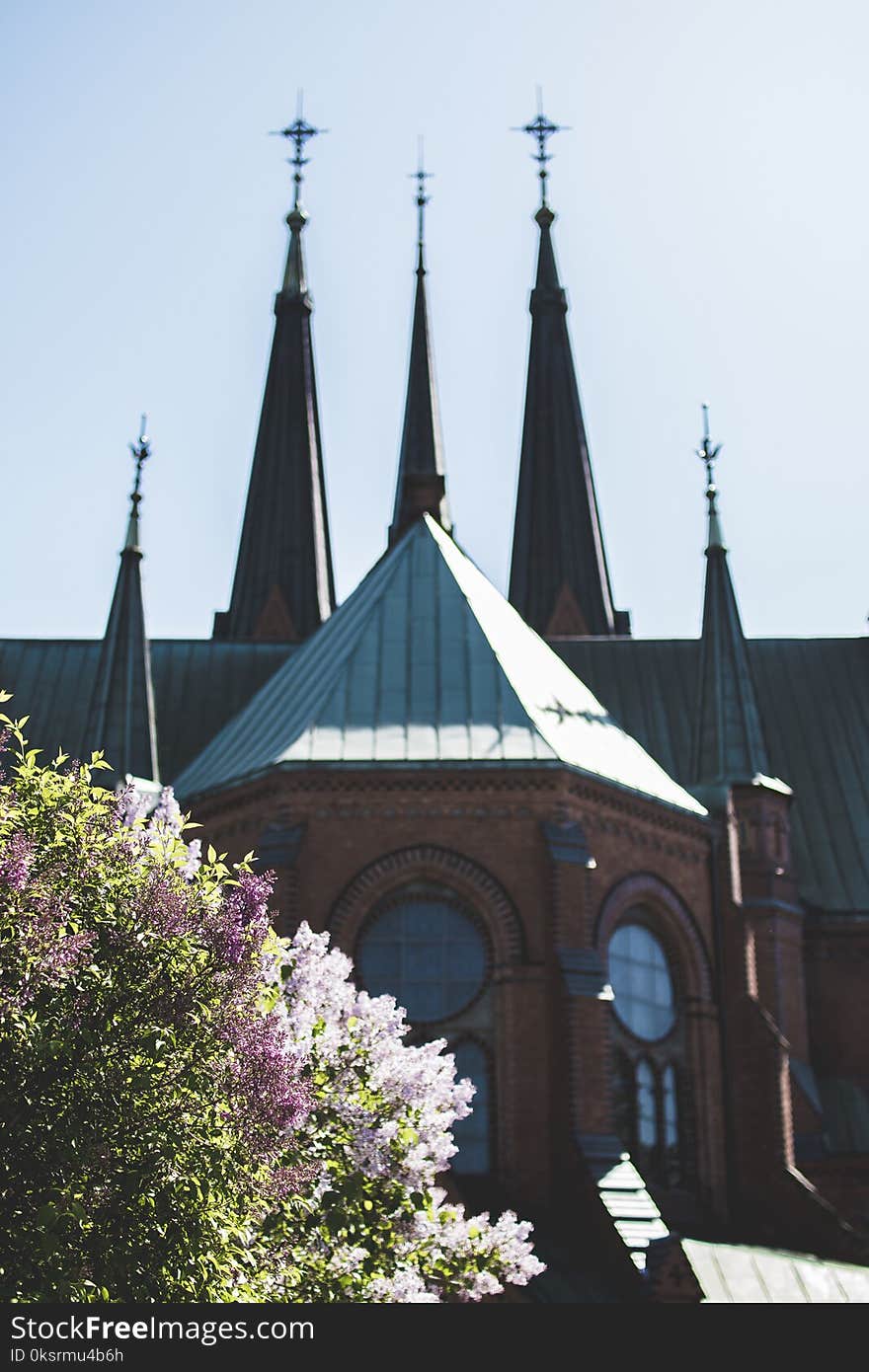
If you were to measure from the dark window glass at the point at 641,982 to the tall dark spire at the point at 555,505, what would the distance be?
1848 centimetres

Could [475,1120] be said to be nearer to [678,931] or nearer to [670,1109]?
[670,1109]

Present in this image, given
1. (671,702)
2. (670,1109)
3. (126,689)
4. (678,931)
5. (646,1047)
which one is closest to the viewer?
(646,1047)

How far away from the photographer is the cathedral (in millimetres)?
22188

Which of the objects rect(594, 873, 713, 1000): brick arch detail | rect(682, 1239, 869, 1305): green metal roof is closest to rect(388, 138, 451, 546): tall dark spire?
rect(594, 873, 713, 1000): brick arch detail

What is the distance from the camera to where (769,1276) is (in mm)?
22266

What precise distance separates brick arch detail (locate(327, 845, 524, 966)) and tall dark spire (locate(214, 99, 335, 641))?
19005 millimetres

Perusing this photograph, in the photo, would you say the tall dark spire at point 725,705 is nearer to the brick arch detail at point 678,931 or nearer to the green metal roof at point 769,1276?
the brick arch detail at point 678,931

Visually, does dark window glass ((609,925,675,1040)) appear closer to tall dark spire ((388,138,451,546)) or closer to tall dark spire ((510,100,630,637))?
tall dark spire ((388,138,451,546))

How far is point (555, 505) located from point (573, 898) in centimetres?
2307

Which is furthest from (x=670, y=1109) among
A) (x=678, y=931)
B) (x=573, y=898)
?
(x=573, y=898)

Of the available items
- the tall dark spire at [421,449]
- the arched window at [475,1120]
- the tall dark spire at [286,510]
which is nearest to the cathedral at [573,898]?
the arched window at [475,1120]

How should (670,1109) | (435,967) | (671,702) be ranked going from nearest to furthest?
(435,967) < (670,1109) < (671,702)

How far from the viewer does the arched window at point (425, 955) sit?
23.2 m

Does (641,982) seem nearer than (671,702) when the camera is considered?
Yes
